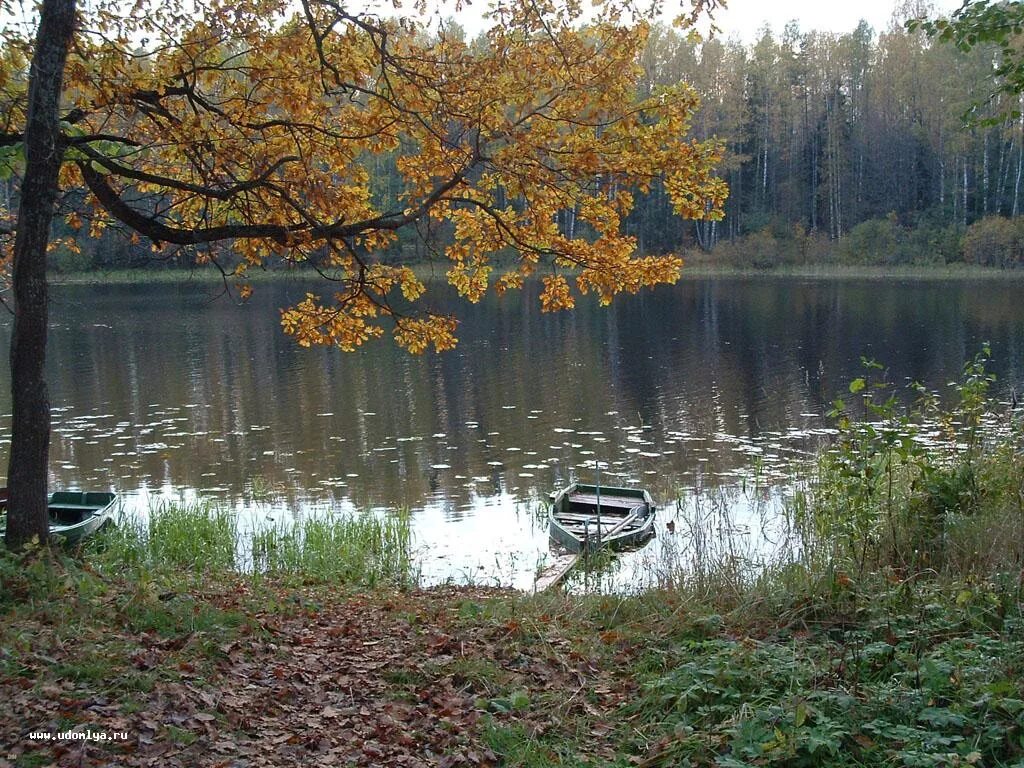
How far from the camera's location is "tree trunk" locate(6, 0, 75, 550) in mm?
6988

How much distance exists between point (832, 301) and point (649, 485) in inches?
1219

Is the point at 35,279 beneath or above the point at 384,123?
beneath

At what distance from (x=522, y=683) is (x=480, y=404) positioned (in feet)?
57.6

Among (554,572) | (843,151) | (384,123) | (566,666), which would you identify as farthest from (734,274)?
(566,666)

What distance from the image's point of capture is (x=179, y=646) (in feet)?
18.6

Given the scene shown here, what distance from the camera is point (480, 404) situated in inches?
907

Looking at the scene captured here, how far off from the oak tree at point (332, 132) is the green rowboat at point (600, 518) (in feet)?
13.2

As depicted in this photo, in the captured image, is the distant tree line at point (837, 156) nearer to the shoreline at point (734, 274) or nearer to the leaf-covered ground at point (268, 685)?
the shoreline at point (734, 274)

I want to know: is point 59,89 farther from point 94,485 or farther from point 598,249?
point 94,485

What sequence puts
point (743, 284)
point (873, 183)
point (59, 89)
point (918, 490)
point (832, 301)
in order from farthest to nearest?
point (873, 183), point (743, 284), point (832, 301), point (918, 490), point (59, 89)

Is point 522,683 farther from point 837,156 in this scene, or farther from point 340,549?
point 837,156

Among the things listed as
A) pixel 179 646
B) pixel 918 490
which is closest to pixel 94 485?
pixel 179 646

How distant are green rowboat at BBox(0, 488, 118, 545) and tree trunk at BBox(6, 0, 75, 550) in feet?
12.8

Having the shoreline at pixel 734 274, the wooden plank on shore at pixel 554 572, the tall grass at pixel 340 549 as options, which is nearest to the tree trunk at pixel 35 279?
the tall grass at pixel 340 549
